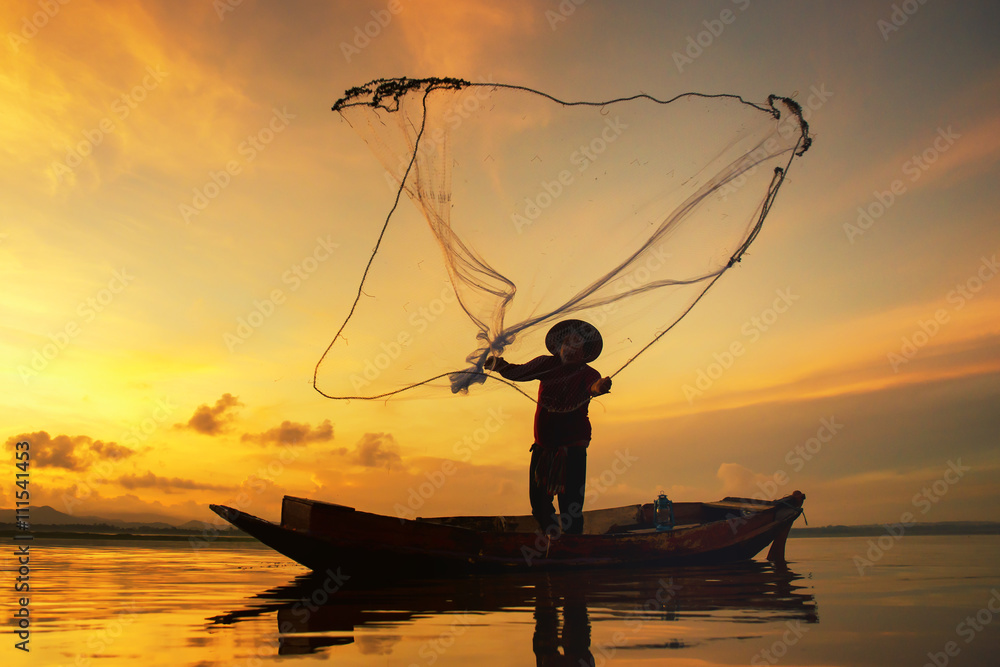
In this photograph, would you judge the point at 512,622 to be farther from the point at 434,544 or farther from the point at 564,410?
the point at 564,410

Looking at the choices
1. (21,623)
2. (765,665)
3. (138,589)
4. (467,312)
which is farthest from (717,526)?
(21,623)

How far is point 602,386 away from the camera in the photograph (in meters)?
11.1

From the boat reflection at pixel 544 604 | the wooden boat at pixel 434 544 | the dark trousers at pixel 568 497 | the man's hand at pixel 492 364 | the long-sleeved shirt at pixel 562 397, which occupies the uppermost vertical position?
the man's hand at pixel 492 364

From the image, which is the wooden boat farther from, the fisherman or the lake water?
the fisherman

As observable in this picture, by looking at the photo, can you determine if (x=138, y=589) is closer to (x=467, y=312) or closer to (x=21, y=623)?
(x=21, y=623)

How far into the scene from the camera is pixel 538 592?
941 cm

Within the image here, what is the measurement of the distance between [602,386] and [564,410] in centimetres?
Answer: 87

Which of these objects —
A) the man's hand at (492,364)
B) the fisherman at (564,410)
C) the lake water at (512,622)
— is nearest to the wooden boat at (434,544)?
the lake water at (512,622)

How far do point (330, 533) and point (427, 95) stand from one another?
6.59 meters

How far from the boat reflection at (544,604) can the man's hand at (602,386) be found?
2.95 metres

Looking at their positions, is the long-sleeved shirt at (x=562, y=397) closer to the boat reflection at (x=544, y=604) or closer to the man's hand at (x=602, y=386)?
the man's hand at (x=602, y=386)

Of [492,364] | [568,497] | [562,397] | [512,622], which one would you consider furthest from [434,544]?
[512,622]

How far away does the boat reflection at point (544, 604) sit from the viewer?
6.02 meters

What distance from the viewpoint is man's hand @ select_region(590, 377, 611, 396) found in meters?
11.0
